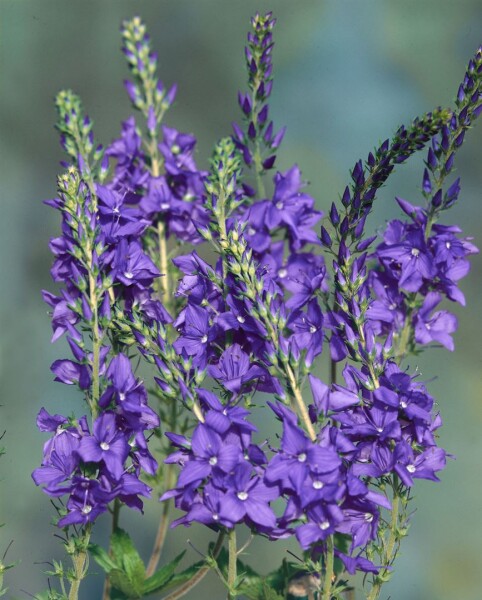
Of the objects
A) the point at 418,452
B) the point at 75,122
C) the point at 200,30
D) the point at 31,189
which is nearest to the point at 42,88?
the point at 31,189

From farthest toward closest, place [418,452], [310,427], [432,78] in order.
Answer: [432,78] → [418,452] → [310,427]

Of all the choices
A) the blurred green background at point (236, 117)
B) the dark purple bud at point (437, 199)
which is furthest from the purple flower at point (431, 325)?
the blurred green background at point (236, 117)

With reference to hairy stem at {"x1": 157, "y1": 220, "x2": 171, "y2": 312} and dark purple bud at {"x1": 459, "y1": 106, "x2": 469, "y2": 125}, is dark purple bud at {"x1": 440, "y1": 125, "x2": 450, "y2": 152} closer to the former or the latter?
dark purple bud at {"x1": 459, "y1": 106, "x2": 469, "y2": 125}

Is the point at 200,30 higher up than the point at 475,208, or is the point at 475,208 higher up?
the point at 200,30

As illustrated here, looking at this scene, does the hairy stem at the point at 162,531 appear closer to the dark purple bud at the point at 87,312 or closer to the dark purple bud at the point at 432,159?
the dark purple bud at the point at 87,312

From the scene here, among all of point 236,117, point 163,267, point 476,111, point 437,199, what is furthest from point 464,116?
point 236,117

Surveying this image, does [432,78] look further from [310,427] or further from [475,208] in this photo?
[310,427]
